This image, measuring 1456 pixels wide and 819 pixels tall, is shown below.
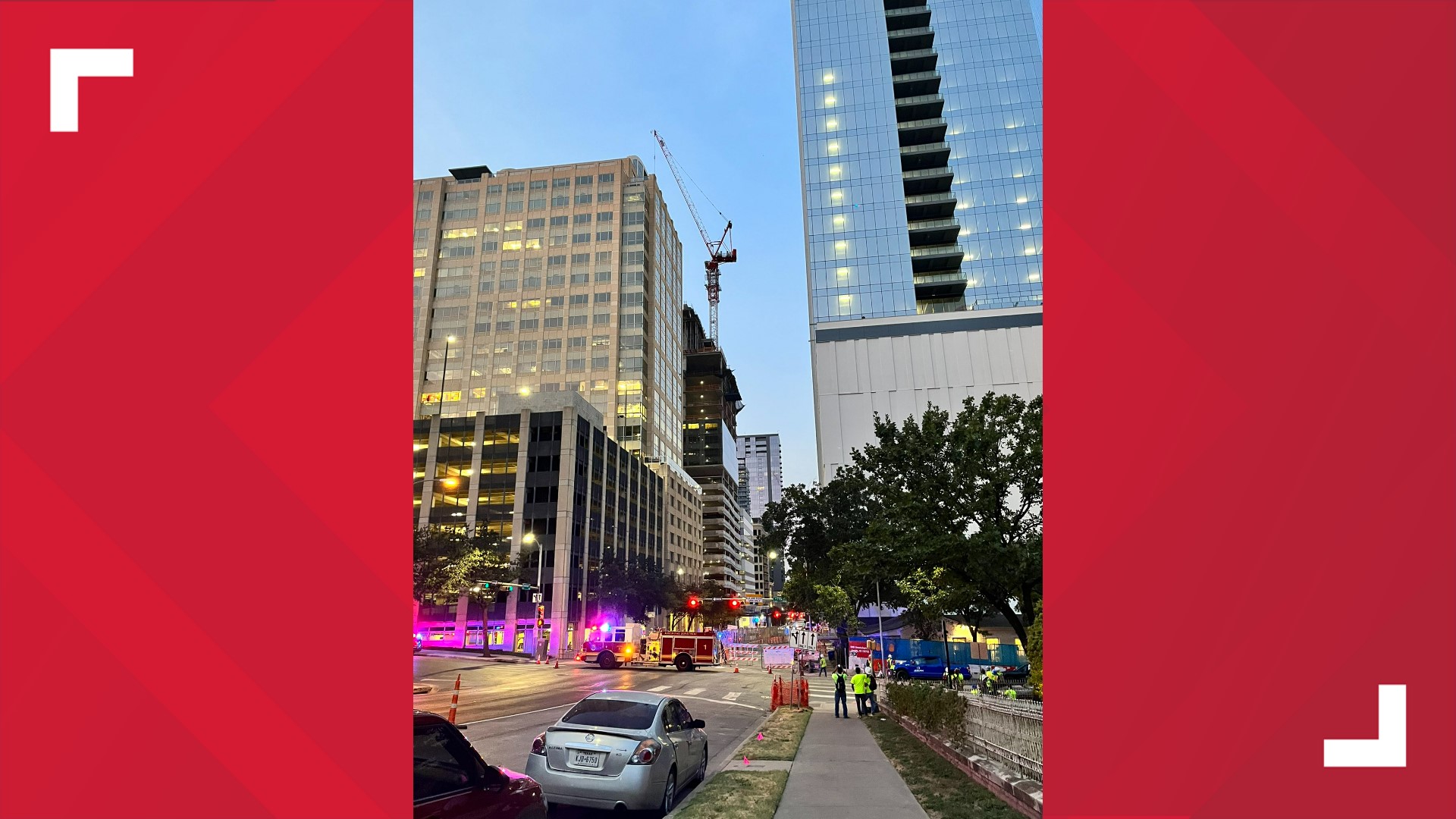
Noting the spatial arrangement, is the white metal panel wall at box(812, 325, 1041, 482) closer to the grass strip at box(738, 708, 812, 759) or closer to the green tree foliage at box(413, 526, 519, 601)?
the green tree foliage at box(413, 526, 519, 601)

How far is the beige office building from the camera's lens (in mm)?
112188

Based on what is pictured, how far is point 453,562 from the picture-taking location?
53.2 m

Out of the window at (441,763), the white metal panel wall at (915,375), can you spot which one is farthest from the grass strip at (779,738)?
the white metal panel wall at (915,375)

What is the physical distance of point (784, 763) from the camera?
1229 centimetres

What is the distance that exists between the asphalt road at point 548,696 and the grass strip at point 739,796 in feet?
4.41

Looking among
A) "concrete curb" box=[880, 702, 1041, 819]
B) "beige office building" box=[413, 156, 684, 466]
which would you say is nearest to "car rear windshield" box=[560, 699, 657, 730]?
"concrete curb" box=[880, 702, 1041, 819]
